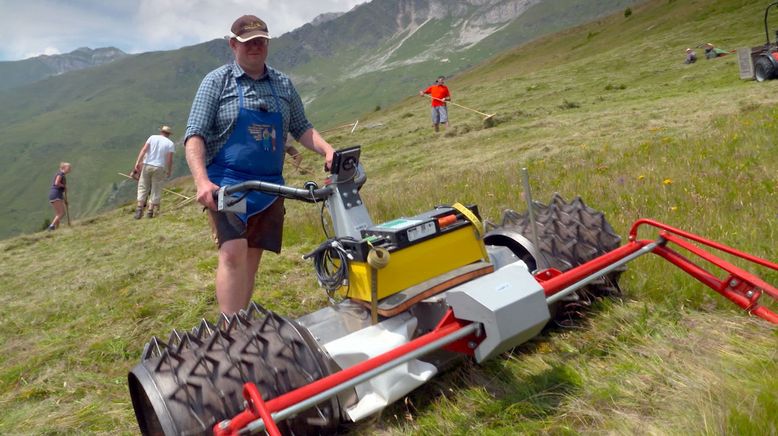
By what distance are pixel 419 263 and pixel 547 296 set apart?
2.35 ft

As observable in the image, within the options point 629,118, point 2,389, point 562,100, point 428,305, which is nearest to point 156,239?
point 2,389

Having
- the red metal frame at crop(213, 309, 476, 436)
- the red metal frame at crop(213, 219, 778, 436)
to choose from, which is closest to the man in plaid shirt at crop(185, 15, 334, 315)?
the red metal frame at crop(213, 219, 778, 436)

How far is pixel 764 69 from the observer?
678 inches

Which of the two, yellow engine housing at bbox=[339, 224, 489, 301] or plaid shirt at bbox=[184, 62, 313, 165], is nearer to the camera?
yellow engine housing at bbox=[339, 224, 489, 301]

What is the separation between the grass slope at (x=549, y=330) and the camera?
2582 mm

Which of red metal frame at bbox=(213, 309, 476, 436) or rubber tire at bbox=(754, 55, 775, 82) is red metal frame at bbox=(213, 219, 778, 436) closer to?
red metal frame at bbox=(213, 309, 476, 436)

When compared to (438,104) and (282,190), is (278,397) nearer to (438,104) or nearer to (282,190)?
(282,190)

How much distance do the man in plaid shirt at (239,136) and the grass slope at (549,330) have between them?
1121mm

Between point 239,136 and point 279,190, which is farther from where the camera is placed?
point 239,136

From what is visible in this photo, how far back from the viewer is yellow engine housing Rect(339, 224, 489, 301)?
3127mm

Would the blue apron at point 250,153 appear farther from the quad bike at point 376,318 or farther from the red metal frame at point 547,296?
the red metal frame at point 547,296

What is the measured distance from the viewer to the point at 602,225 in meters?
3.85

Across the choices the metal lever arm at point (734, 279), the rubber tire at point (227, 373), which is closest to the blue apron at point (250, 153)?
the rubber tire at point (227, 373)

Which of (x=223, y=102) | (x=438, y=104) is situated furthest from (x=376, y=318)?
(x=438, y=104)
